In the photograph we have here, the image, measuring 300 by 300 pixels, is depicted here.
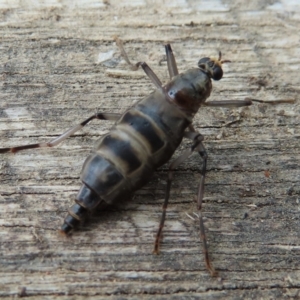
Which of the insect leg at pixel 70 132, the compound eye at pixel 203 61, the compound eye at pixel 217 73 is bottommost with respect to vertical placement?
the insect leg at pixel 70 132

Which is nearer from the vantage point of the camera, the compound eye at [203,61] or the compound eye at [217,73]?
the compound eye at [217,73]

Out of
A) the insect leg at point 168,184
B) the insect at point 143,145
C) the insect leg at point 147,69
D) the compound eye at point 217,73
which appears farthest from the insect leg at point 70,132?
the compound eye at point 217,73

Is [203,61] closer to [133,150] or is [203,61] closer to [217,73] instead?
[217,73]

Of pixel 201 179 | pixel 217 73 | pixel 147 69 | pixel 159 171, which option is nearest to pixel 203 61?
pixel 217 73

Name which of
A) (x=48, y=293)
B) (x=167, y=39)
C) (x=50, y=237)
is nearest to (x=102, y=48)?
(x=167, y=39)

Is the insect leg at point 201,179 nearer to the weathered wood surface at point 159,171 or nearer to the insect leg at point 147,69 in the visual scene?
the weathered wood surface at point 159,171

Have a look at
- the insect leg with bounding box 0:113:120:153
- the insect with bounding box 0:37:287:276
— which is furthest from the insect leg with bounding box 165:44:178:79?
the insect leg with bounding box 0:113:120:153

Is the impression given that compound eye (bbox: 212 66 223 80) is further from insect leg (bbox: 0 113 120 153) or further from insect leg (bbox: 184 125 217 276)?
insect leg (bbox: 0 113 120 153)

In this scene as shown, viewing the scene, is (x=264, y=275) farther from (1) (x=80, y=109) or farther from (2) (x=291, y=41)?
(2) (x=291, y=41)
